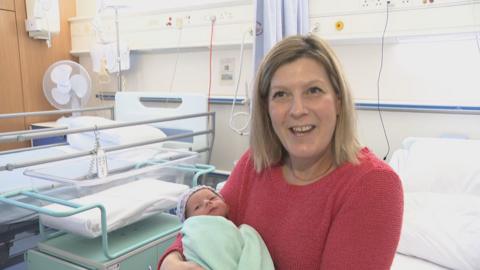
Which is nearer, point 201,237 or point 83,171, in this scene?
point 201,237

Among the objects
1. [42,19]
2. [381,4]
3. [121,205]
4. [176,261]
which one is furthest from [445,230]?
[42,19]

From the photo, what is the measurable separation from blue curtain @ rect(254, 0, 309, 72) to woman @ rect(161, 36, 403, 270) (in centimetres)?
125

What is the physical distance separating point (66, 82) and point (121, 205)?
170 centimetres

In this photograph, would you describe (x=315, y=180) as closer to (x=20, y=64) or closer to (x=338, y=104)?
(x=338, y=104)

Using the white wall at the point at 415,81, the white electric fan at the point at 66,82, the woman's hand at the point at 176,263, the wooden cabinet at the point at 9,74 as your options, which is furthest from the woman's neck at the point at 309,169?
the wooden cabinet at the point at 9,74

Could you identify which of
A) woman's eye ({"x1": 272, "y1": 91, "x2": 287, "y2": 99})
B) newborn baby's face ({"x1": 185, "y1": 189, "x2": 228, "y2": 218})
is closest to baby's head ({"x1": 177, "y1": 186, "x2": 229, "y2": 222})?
newborn baby's face ({"x1": 185, "y1": 189, "x2": 228, "y2": 218})

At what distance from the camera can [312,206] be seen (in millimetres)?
998

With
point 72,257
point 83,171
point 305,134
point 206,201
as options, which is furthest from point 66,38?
point 305,134

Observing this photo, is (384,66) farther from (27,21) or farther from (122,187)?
(27,21)

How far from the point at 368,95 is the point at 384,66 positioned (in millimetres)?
197

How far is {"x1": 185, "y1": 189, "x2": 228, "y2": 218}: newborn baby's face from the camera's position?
4.01 feet

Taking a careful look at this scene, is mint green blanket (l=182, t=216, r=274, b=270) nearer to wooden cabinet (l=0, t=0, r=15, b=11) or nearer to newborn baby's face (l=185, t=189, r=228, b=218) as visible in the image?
newborn baby's face (l=185, t=189, r=228, b=218)

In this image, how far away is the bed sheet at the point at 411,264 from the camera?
4.58ft

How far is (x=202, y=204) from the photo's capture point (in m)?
1.26
